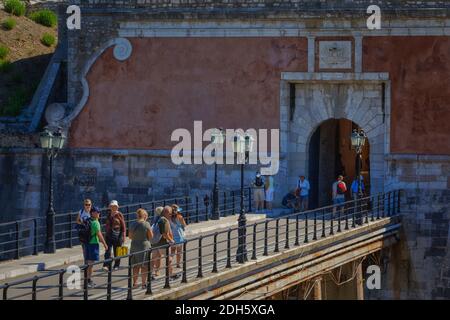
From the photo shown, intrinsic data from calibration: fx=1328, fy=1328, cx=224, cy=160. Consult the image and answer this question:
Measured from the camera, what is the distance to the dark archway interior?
36.6 metres

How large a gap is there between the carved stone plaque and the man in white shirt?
308 centimetres

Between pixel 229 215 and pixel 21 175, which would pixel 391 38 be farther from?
pixel 21 175

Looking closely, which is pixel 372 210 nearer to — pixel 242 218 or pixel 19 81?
pixel 242 218

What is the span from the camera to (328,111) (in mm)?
35094

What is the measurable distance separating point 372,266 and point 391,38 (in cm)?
618

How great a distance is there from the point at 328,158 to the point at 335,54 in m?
4.40

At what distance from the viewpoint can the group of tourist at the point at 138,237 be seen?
70.8ft

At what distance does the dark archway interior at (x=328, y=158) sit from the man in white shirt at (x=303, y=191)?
186cm

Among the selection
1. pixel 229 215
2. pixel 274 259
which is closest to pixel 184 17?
pixel 229 215

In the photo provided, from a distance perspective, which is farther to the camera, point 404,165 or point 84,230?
point 404,165

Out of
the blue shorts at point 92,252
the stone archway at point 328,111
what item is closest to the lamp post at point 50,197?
the blue shorts at point 92,252

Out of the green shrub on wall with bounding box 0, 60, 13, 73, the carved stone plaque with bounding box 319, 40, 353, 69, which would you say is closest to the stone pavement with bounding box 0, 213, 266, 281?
the carved stone plaque with bounding box 319, 40, 353, 69
